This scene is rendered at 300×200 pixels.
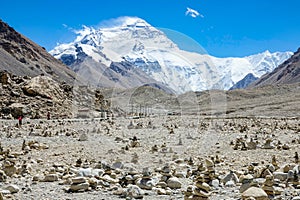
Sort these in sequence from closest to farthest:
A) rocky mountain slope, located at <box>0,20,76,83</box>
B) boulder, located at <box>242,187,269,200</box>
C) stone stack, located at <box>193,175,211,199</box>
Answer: boulder, located at <box>242,187,269,200</box>, stone stack, located at <box>193,175,211,199</box>, rocky mountain slope, located at <box>0,20,76,83</box>

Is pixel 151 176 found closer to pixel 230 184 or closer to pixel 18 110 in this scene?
pixel 230 184

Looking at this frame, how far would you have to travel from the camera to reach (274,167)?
922 centimetres

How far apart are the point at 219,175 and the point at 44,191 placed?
143 inches

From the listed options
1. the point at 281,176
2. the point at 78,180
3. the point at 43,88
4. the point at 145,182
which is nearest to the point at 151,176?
the point at 145,182

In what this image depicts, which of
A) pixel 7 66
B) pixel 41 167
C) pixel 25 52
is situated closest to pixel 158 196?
pixel 41 167

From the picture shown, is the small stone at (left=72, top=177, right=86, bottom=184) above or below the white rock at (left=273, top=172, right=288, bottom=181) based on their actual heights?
below

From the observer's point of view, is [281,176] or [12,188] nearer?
[12,188]

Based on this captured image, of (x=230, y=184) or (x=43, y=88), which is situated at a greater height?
(x=43, y=88)

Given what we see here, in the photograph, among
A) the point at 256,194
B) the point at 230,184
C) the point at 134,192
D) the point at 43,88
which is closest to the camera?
the point at 256,194

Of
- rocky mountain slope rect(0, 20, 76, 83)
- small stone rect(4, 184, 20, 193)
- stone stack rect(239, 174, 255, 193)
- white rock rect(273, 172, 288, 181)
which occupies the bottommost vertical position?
small stone rect(4, 184, 20, 193)

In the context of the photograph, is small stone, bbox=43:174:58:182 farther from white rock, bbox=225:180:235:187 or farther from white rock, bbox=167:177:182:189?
white rock, bbox=225:180:235:187

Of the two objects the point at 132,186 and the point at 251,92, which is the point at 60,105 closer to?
the point at 132,186

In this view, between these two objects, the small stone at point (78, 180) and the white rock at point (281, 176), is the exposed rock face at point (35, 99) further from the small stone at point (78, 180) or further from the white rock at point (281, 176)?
the white rock at point (281, 176)

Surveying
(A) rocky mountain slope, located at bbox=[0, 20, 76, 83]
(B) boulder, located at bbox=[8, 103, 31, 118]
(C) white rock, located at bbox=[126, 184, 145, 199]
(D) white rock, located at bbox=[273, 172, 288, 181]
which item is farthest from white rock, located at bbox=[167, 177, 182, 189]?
(A) rocky mountain slope, located at bbox=[0, 20, 76, 83]
